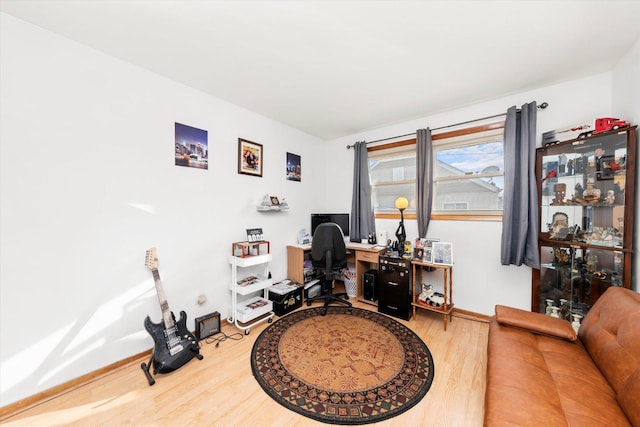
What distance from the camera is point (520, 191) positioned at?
2.38 meters

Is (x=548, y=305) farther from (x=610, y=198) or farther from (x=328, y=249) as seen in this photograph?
(x=328, y=249)

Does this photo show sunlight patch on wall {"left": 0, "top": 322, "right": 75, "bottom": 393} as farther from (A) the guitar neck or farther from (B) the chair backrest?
(B) the chair backrest

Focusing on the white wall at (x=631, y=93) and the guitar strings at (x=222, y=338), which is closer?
the white wall at (x=631, y=93)

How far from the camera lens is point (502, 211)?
259cm

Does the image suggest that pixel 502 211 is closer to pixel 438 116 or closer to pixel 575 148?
pixel 575 148

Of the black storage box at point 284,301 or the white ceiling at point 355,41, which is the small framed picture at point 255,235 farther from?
the white ceiling at point 355,41

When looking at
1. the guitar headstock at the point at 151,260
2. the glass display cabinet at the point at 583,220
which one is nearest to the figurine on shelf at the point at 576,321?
the glass display cabinet at the point at 583,220

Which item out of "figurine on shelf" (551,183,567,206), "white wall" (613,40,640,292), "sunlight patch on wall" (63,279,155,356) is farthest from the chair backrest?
"white wall" (613,40,640,292)

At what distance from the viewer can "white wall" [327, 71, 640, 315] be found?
2193 millimetres

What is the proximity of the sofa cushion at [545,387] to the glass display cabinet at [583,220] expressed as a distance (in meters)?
0.86

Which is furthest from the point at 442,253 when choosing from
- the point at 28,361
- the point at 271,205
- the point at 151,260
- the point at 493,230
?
the point at 28,361

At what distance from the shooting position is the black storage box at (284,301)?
280cm

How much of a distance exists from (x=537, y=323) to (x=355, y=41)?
2.42m

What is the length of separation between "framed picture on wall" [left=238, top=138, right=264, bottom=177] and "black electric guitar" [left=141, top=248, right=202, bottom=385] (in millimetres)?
1311
